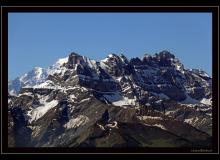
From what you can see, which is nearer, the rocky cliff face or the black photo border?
the black photo border

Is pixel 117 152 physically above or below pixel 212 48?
below

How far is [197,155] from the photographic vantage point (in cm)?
894

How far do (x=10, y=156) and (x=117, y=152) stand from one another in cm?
175

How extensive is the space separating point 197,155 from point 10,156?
3047 millimetres
